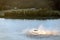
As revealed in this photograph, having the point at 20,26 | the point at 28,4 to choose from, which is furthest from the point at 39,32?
the point at 28,4

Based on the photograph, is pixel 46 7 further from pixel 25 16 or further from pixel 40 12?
pixel 25 16

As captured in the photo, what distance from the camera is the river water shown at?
88 cm

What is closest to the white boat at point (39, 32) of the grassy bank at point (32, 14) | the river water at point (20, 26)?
the river water at point (20, 26)

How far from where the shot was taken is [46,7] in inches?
46.3

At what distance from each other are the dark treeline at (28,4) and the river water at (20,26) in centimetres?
13

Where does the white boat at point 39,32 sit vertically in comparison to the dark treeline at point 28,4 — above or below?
below

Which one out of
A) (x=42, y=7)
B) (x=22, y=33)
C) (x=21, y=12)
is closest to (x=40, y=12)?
(x=42, y=7)

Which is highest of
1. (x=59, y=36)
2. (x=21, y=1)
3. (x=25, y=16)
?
(x=21, y=1)

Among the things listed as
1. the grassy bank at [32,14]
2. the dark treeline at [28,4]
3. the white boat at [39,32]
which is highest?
the dark treeline at [28,4]

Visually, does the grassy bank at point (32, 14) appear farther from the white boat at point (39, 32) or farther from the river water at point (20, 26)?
the white boat at point (39, 32)

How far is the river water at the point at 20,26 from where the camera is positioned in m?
0.88

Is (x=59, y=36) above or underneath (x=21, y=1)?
underneath

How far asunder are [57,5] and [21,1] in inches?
12.5

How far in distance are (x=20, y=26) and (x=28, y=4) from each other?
241mm
